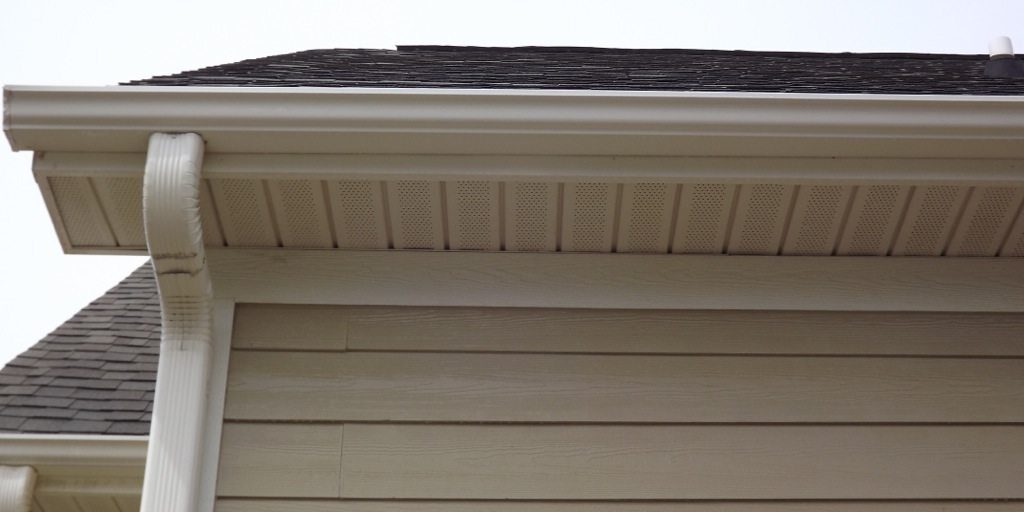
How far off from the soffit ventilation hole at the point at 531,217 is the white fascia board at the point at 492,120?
12 cm

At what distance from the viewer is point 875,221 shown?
3105 millimetres

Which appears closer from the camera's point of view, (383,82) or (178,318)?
(178,318)

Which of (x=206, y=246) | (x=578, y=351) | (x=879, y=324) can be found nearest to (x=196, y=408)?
(x=206, y=246)

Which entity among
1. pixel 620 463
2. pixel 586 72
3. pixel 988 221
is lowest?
pixel 620 463

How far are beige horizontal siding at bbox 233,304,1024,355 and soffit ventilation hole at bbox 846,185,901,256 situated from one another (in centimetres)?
19

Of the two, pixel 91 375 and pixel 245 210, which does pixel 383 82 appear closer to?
pixel 245 210

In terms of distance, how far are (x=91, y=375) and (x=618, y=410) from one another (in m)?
3.22

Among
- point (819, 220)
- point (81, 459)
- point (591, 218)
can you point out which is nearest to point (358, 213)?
point (591, 218)

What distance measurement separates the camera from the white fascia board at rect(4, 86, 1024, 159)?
2.74m

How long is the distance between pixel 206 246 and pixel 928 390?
2.06 metres

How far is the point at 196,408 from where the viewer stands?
2.80 m

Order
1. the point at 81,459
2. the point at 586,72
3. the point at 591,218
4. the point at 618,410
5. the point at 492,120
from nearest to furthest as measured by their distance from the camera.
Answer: the point at 492,120, the point at 618,410, the point at 591,218, the point at 586,72, the point at 81,459

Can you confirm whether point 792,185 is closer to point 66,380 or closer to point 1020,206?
point 1020,206

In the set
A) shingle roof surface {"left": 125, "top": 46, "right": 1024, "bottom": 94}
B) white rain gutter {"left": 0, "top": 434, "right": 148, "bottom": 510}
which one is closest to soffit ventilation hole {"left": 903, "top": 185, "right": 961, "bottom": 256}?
shingle roof surface {"left": 125, "top": 46, "right": 1024, "bottom": 94}
